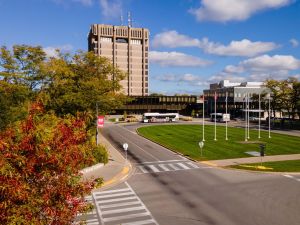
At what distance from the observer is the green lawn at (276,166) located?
3488 centimetres

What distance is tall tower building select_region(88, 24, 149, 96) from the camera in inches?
6806

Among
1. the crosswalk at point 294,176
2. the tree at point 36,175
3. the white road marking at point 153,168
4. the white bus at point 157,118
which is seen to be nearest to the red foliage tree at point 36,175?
the tree at point 36,175

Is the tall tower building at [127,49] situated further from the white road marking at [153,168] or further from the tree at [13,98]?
the white road marking at [153,168]

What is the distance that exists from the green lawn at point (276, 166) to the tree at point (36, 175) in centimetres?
2767

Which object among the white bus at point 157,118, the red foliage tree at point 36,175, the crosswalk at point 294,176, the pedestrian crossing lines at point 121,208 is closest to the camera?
the red foliage tree at point 36,175

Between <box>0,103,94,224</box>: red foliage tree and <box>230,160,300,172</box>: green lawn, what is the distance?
2768 cm

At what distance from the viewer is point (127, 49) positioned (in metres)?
175

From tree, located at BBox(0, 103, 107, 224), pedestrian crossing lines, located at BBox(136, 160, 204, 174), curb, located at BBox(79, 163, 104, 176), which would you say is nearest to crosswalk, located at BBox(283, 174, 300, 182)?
pedestrian crossing lines, located at BBox(136, 160, 204, 174)

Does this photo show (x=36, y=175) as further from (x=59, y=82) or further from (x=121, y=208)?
(x=59, y=82)

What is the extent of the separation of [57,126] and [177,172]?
949 inches

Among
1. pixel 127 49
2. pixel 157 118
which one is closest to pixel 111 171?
pixel 157 118

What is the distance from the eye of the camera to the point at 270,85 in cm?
9256

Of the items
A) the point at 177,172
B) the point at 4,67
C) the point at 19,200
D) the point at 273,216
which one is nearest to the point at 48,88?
the point at 4,67

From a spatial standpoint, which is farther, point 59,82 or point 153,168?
point 59,82
